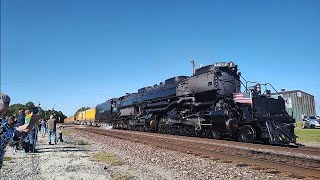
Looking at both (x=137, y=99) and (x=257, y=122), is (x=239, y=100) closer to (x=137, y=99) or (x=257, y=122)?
(x=257, y=122)

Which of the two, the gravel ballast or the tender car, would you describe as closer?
the gravel ballast

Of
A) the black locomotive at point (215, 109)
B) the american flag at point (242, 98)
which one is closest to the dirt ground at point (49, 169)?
the black locomotive at point (215, 109)

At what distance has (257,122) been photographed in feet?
47.8

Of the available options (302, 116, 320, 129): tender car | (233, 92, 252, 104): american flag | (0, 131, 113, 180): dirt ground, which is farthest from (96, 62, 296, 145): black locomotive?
(302, 116, 320, 129): tender car

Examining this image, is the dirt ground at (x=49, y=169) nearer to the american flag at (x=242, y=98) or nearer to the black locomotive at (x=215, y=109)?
the black locomotive at (x=215, y=109)

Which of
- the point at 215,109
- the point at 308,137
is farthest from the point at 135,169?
the point at 308,137

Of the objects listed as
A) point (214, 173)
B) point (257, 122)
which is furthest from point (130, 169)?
point (257, 122)

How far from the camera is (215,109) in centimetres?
1731

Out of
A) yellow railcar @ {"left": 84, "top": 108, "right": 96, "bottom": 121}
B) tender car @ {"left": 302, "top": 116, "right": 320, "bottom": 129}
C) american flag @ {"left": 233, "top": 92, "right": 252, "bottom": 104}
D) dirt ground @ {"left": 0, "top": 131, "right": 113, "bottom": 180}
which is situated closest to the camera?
dirt ground @ {"left": 0, "top": 131, "right": 113, "bottom": 180}

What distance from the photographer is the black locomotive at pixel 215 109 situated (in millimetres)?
14727

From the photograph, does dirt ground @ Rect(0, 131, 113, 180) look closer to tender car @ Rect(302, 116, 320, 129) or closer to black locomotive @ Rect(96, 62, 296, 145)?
black locomotive @ Rect(96, 62, 296, 145)

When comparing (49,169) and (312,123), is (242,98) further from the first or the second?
(312,123)

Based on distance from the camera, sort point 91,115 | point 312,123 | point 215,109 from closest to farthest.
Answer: point 215,109 → point 312,123 → point 91,115

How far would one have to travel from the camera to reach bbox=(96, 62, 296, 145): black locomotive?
14727 millimetres
